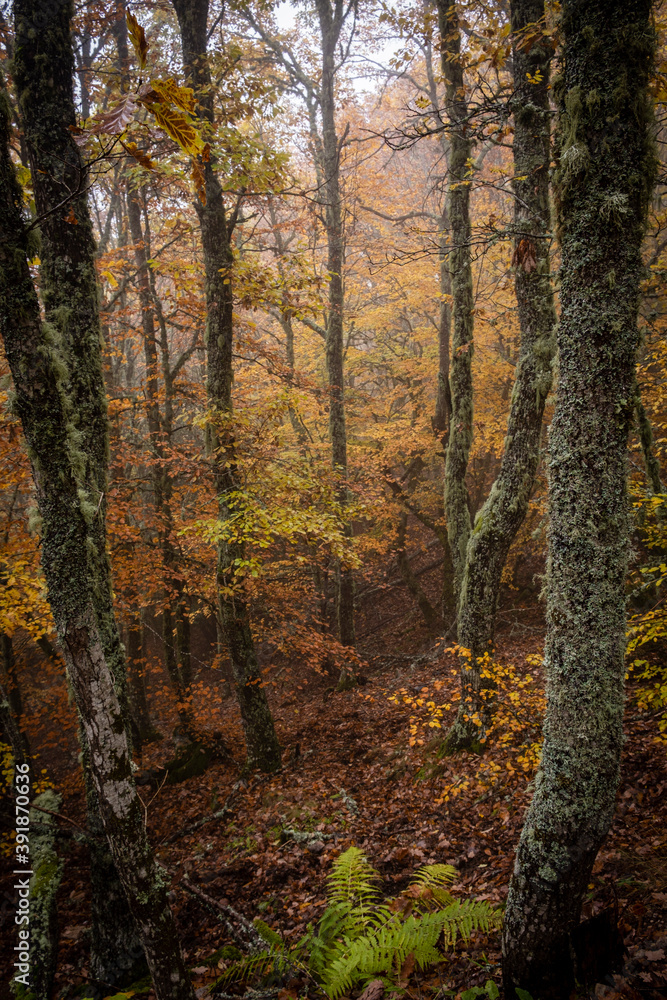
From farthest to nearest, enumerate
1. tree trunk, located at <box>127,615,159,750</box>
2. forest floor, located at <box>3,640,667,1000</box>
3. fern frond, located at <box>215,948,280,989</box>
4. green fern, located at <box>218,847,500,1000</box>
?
tree trunk, located at <box>127,615,159,750</box> < fern frond, located at <box>215,948,280,989</box> < forest floor, located at <box>3,640,667,1000</box> < green fern, located at <box>218,847,500,1000</box>

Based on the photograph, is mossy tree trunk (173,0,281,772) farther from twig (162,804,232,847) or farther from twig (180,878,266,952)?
twig (180,878,266,952)

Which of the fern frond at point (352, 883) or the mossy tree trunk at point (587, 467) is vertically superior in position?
the mossy tree trunk at point (587, 467)

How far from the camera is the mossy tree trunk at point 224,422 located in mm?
7922

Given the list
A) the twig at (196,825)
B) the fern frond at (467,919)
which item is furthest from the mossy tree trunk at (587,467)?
the twig at (196,825)

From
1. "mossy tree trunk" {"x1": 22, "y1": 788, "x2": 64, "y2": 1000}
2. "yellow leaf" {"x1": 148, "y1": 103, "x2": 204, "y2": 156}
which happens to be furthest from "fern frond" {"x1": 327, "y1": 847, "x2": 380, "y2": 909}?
"yellow leaf" {"x1": 148, "y1": 103, "x2": 204, "y2": 156}

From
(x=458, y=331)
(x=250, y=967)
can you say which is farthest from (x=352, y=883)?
(x=458, y=331)

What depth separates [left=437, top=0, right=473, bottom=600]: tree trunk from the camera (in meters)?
8.09

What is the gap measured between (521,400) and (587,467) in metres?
3.79

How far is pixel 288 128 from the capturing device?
51.2ft

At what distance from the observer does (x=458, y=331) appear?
28.4 ft

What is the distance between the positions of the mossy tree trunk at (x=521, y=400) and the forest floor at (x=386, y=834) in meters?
0.67

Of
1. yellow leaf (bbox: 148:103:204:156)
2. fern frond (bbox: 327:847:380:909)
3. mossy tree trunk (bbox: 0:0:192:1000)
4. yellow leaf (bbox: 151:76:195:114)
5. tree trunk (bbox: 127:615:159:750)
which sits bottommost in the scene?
tree trunk (bbox: 127:615:159:750)

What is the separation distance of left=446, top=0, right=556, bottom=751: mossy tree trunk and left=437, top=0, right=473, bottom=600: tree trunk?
5.51ft

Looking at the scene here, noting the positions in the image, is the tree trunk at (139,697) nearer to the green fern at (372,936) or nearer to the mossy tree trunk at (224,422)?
the mossy tree trunk at (224,422)
